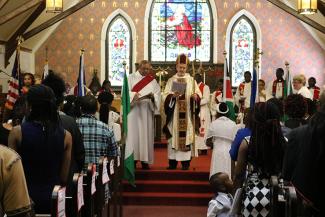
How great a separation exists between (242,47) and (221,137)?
9585 millimetres

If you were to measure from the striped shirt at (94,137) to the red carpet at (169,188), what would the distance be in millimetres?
3100

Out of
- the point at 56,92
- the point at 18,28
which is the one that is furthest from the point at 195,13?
the point at 56,92

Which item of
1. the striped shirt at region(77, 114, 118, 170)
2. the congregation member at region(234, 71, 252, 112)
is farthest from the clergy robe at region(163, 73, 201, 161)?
the congregation member at region(234, 71, 252, 112)

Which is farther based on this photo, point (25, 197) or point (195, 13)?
point (195, 13)

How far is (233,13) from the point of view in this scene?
54.2ft

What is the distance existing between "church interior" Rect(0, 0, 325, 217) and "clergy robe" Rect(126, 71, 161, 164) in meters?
0.02

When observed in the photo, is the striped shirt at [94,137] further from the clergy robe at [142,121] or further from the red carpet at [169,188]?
the clergy robe at [142,121]

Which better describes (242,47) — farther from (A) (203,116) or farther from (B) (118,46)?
(A) (203,116)

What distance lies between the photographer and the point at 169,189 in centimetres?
889

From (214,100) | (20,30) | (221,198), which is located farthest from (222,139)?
(20,30)

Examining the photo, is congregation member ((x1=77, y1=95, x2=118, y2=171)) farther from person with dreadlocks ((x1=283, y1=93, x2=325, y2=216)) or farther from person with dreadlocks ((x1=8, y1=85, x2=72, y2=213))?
person with dreadlocks ((x1=283, y1=93, x2=325, y2=216))

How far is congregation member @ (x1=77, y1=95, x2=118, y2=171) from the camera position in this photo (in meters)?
5.38

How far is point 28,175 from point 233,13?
13517mm

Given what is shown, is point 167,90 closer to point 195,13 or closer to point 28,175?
point 28,175
